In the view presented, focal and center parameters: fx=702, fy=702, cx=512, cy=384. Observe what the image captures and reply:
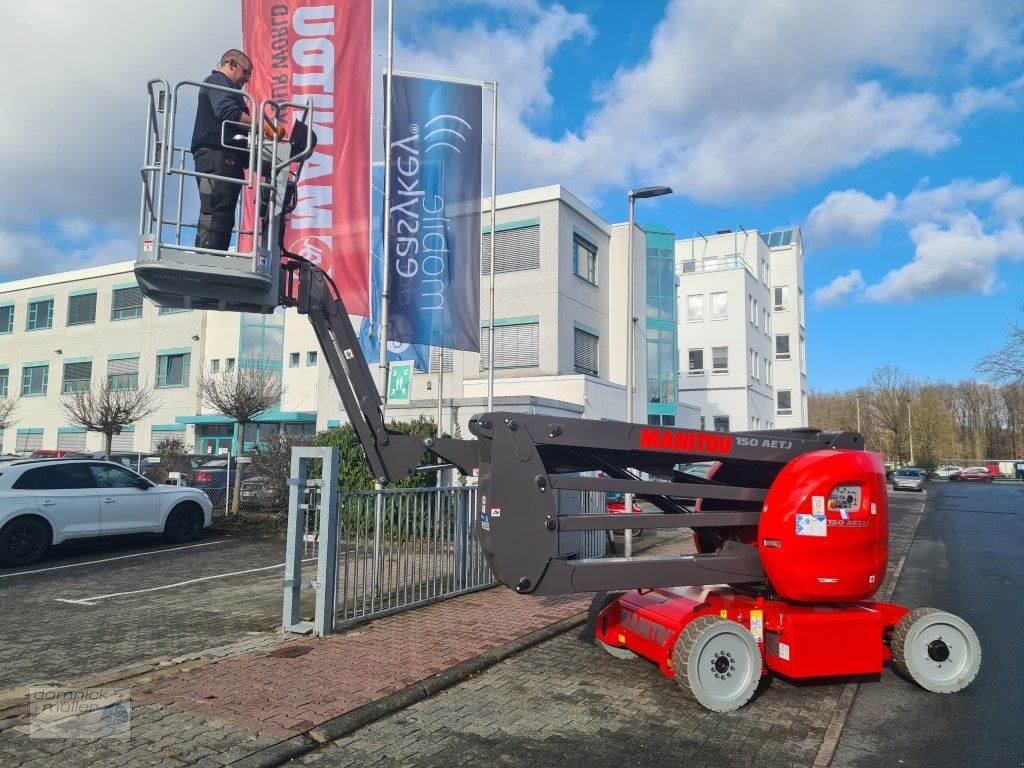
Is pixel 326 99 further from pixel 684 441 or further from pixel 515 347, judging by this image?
pixel 515 347

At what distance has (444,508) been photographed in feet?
26.7

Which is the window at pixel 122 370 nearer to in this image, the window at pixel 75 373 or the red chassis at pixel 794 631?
the window at pixel 75 373

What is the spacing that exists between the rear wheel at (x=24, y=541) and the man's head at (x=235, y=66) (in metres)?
8.28

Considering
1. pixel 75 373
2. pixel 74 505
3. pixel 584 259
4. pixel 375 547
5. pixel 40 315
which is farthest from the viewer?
pixel 40 315

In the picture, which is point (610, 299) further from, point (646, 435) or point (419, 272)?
point (646, 435)

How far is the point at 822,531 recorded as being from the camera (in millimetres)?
5312

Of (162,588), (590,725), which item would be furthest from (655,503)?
(162,588)

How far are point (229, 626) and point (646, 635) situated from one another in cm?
425

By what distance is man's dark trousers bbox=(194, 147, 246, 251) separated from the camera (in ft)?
17.4

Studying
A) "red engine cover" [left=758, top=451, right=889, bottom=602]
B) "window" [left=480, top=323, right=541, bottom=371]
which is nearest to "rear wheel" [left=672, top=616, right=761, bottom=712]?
"red engine cover" [left=758, top=451, right=889, bottom=602]

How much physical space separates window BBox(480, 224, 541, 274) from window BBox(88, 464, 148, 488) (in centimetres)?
1450

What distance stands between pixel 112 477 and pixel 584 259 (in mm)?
17843

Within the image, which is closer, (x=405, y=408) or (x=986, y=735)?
(x=986, y=735)

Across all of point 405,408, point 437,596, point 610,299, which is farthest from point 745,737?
point 610,299
